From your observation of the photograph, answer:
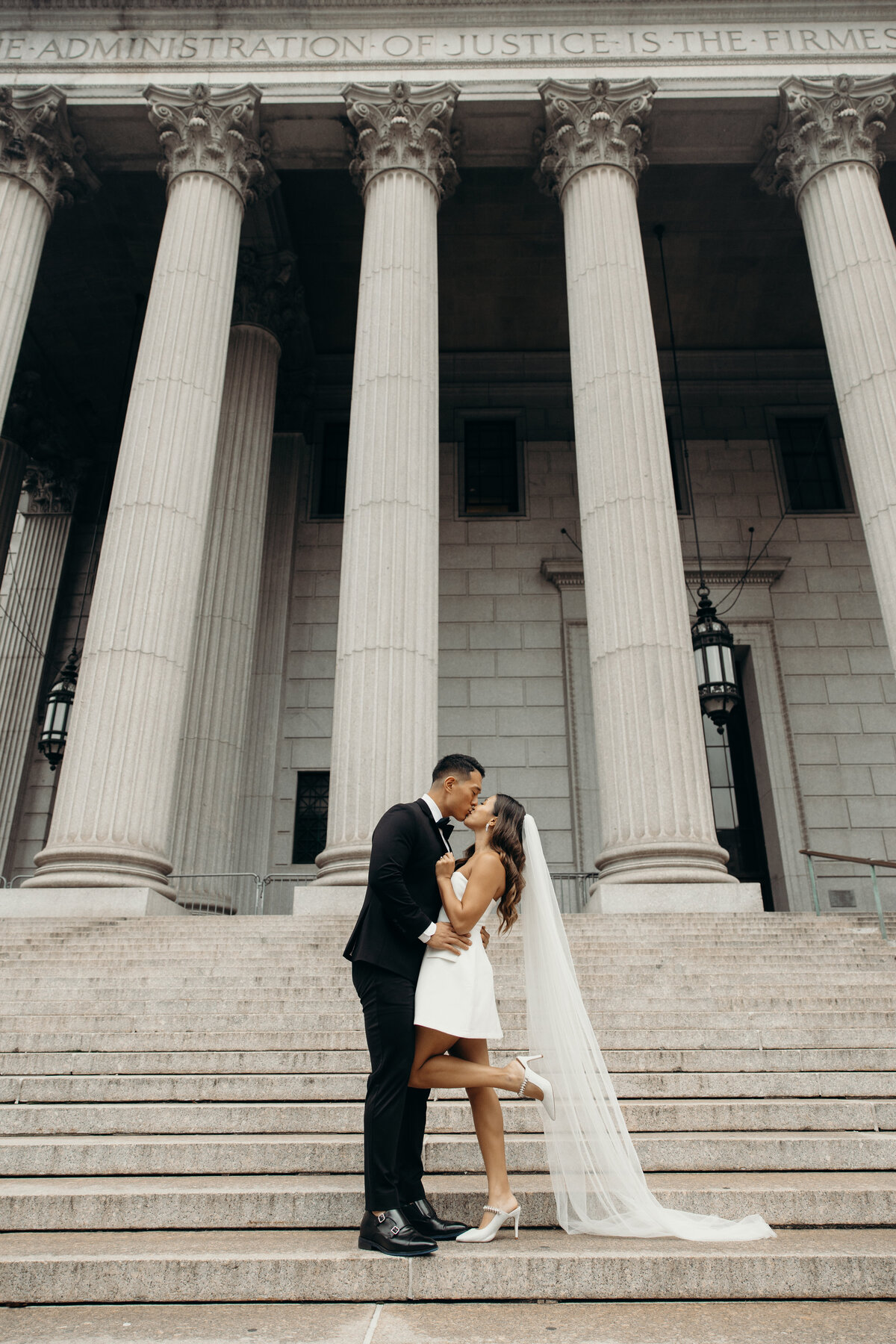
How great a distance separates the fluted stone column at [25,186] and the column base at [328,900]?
894cm

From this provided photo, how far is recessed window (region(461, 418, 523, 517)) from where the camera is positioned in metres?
22.5

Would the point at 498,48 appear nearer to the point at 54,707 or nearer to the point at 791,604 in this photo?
the point at 791,604

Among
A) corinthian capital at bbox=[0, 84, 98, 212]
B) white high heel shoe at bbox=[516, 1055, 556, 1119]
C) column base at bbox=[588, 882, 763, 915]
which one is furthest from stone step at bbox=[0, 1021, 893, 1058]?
corinthian capital at bbox=[0, 84, 98, 212]

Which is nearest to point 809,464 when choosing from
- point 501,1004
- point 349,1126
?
point 501,1004

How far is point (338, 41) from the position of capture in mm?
16188

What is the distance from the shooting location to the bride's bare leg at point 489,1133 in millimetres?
4039

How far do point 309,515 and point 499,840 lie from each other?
1863 centimetres

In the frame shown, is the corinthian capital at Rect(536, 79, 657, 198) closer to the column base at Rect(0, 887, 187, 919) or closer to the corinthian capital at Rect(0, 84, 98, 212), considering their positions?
the corinthian capital at Rect(0, 84, 98, 212)

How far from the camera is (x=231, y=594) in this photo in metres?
17.4

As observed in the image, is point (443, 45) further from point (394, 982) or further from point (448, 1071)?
point (448, 1071)

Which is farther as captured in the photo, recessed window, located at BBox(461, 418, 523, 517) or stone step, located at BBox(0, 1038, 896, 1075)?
recessed window, located at BBox(461, 418, 523, 517)

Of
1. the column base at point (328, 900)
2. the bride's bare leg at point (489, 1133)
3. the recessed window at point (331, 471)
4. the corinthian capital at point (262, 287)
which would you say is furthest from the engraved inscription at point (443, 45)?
the bride's bare leg at point (489, 1133)

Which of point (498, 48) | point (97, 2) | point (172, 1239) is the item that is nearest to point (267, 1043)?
point (172, 1239)

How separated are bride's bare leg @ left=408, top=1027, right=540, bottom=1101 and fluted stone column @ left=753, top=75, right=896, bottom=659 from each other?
10446 mm
